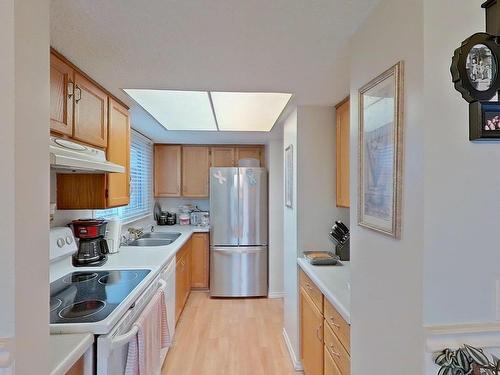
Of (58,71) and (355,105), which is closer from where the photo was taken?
(355,105)

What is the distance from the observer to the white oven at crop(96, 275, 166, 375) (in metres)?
1.35

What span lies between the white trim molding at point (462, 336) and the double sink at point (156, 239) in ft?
10.2

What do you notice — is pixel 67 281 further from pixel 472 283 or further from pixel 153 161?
pixel 153 161

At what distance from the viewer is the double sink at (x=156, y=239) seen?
3.65 metres

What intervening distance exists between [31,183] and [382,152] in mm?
1190

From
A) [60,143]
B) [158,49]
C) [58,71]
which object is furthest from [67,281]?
[158,49]

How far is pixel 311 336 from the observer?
2164mm

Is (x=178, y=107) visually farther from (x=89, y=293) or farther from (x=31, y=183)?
(x=31, y=183)

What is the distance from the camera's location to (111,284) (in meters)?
1.89

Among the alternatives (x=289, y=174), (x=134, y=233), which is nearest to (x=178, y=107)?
(x=289, y=174)

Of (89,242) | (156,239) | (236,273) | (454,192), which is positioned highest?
(454,192)

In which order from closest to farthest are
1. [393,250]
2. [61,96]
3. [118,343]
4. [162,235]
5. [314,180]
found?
1. [393,250]
2. [118,343]
3. [61,96]
4. [314,180]
5. [162,235]

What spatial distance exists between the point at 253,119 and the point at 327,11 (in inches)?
78.0

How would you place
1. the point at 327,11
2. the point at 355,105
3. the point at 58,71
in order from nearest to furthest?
the point at 327,11
the point at 355,105
the point at 58,71
